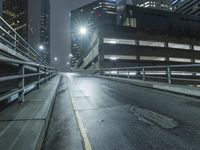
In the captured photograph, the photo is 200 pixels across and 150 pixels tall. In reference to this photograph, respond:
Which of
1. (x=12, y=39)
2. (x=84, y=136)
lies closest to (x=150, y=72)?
(x=12, y=39)

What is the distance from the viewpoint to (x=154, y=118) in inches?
185

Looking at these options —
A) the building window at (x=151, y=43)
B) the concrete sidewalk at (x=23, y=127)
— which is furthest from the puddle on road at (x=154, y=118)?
the building window at (x=151, y=43)

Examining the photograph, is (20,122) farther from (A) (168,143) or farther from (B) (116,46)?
(B) (116,46)

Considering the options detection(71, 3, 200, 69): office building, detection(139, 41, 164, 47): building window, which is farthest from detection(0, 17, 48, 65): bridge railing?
detection(139, 41, 164, 47): building window

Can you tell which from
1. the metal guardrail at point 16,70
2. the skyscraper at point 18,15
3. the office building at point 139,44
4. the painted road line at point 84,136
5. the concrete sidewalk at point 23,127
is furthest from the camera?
the skyscraper at point 18,15

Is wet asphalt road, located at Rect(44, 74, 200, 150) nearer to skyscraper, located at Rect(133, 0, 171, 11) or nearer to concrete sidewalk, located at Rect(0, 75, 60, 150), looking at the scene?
concrete sidewalk, located at Rect(0, 75, 60, 150)

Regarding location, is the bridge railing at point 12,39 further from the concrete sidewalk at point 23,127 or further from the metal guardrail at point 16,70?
the concrete sidewalk at point 23,127

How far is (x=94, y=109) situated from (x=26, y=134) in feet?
10.2

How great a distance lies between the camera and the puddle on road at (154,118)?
4226 mm

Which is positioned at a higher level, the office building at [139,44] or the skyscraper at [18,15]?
the skyscraper at [18,15]

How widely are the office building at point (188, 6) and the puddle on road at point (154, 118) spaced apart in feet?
472

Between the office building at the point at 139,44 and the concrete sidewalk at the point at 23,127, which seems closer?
the concrete sidewalk at the point at 23,127

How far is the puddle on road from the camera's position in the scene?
4226mm

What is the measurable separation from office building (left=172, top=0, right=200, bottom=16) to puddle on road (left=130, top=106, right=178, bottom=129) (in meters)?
144
